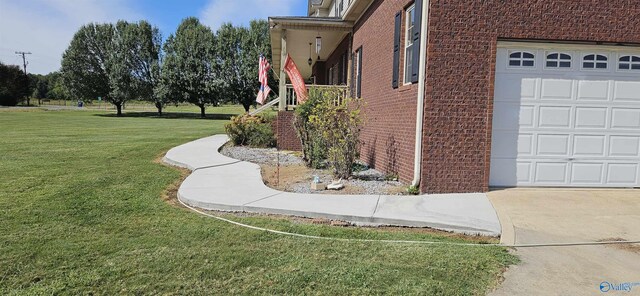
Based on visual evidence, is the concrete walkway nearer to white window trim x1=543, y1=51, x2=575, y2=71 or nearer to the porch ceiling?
white window trim x1=543, y1=51, x2=575, y2=71

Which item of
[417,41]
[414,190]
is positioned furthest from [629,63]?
[414,190]

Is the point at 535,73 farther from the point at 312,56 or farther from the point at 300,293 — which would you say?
the point at 312,56

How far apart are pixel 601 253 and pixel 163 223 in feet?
17.0

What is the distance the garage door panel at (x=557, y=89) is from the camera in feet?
24.0

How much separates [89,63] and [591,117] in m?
54.0

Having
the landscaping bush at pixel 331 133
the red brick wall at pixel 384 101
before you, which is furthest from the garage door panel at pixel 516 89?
the landscaping bush at pixel 331 133

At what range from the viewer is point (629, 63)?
7.39m

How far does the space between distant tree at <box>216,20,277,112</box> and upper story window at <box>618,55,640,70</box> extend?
137 feet

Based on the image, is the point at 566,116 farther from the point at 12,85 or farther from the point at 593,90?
the point at 12,85

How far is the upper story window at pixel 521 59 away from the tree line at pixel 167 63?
41.7 meters

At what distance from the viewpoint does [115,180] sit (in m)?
8.51

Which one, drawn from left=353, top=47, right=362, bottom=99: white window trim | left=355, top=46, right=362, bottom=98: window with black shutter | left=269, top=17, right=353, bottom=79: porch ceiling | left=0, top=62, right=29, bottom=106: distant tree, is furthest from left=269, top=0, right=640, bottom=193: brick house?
left=0, top=62, right=29, bottom=106: distant tree

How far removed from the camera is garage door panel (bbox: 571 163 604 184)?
24.7ft

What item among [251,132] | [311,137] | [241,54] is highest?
[241,54]
